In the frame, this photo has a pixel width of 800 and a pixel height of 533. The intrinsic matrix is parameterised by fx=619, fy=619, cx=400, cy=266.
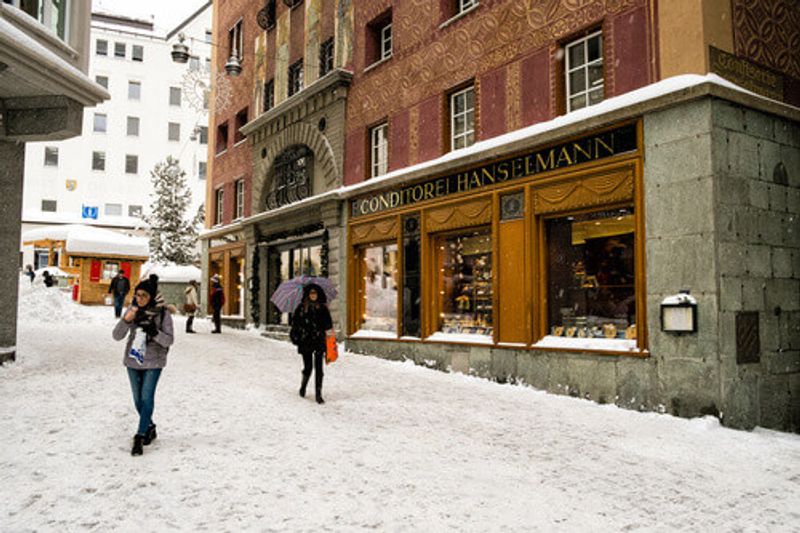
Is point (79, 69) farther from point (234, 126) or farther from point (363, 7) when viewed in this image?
point (234, 126)

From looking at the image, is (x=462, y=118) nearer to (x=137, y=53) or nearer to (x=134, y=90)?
(x=134, y=90)

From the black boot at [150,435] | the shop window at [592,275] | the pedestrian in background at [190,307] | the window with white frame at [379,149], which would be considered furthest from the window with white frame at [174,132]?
the black boot at [150,435]

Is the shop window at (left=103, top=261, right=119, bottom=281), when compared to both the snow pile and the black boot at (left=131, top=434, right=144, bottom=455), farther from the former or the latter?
the black boot at (left=131, top=434, right=144, bottom=455)

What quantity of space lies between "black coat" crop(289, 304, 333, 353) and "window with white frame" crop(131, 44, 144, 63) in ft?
163

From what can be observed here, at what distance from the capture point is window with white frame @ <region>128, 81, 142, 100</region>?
50719 mm

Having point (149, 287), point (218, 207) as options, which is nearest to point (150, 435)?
point (149, 287)

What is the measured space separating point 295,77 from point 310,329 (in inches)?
524

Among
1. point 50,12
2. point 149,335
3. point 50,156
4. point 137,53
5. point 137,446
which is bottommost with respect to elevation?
point 137,446

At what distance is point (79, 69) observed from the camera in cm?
1120

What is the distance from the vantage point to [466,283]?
1306 cm

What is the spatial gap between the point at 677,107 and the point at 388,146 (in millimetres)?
7804

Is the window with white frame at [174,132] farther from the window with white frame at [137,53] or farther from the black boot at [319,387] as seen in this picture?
the black boot at [319,387]

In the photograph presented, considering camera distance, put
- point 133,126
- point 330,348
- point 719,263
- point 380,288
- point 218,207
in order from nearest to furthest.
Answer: point 719,263, point 330,348, point 380,288, point 218,207, point 133,126

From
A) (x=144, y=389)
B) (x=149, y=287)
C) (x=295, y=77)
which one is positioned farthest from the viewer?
(x=295, y=77)
